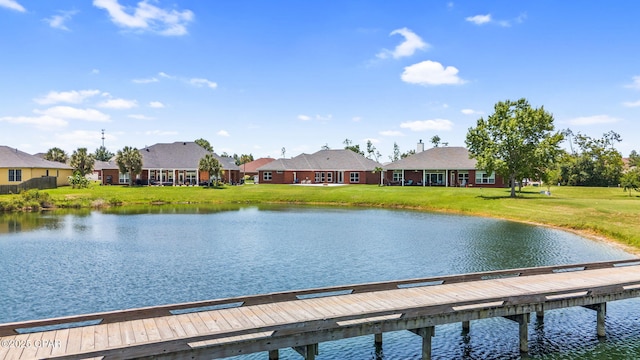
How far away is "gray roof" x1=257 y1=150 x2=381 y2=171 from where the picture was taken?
304 ft

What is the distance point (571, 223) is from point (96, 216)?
46288 mm

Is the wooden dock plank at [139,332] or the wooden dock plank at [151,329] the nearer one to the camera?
the wooden dock plank at [139,332]

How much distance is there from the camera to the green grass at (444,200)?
4175 centimetres

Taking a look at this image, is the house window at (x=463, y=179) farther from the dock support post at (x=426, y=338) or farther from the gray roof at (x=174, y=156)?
the dock support post at (x=426, y=338)

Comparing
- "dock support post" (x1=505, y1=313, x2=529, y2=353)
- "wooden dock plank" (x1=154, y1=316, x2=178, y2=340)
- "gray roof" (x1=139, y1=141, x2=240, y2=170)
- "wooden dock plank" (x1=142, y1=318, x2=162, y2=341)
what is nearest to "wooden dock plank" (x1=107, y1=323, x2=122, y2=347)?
"wooden dock plank" (x1=142, y1=318, x2=162, y2=341)

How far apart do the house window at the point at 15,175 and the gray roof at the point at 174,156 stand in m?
20.8

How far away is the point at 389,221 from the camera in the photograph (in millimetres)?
47094

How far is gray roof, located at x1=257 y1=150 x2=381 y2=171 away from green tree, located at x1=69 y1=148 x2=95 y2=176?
3021cm

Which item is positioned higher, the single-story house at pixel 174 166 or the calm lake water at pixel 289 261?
the single-story house at pixel 174 166

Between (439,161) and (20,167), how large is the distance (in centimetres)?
6398

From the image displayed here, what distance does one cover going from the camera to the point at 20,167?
215 feet

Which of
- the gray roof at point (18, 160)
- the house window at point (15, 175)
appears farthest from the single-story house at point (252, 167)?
the house window at point (15, 175)

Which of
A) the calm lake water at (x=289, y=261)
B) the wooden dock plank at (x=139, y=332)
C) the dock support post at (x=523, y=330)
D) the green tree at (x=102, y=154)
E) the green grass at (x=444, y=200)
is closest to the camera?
the wooden dock plank at (x=139, y=332)

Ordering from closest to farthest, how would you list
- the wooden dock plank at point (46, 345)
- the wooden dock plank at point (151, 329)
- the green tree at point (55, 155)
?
1. the wooden dock plank at point (46, 345)
2. the wooden dock plank at point (151, 329)
3. the green tree at point (55, 155)
